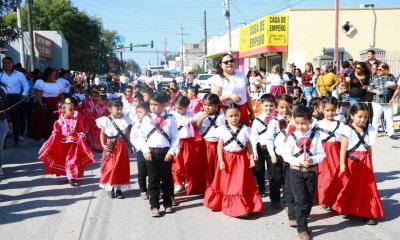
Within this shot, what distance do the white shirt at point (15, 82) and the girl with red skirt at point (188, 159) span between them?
5405 mm

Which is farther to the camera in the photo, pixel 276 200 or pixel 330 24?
pixel 330 24

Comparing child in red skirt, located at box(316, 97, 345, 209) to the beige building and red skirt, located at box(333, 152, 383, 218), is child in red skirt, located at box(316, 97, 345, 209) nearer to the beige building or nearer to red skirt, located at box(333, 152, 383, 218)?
red skirt, located at box(333, 152, 383, 218)

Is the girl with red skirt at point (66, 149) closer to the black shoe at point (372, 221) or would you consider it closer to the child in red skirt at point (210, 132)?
the child in red skirt at point (210, 132)

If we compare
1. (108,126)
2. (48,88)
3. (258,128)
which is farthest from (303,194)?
(48,88)

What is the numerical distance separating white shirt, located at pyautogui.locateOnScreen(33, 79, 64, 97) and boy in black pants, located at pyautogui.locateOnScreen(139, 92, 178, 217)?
6014mm

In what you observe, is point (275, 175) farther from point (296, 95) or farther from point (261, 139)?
point (296, 95)

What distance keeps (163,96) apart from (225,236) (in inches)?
73.6

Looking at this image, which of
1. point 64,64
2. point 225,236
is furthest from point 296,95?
point 64,64

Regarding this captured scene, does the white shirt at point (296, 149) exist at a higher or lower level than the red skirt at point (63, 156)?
higher

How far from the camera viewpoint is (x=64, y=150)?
739 cm

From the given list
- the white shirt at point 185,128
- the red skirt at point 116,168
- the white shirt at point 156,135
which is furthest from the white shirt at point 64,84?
the white shirt at point 156,135

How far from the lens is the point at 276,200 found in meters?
5.90

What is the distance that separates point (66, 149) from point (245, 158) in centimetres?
322

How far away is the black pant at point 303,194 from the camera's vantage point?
15.7 ft
